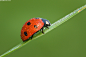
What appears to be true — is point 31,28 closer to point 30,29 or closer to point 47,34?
point 30,29

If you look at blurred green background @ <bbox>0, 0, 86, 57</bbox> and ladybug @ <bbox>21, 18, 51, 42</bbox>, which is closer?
ladybug @ <bbox>21, 18, 51, 42</bbox>

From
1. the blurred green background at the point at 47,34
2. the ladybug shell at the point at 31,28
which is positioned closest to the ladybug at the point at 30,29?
the ladybug shell at the point at 31,28

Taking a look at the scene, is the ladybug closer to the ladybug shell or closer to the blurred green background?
the ladybug shell

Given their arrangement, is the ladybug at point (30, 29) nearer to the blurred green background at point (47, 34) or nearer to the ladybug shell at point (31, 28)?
the ladybug shell at point (31, 28)

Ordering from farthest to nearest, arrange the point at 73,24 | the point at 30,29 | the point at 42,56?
the point at 73,24 < the point at 42,56 < the point at 30,29

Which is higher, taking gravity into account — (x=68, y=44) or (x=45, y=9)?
(x=45, y=9)

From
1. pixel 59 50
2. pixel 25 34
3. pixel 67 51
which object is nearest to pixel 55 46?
pixel 59 50

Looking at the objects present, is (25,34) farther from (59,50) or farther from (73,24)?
(73,24)

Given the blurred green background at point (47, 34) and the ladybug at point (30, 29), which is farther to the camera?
the blurred green background at point (47, 34)

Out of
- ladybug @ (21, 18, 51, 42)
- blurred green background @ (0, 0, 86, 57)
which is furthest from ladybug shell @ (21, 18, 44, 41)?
Result: blurred green background @ (0, 0, 86, 57)
